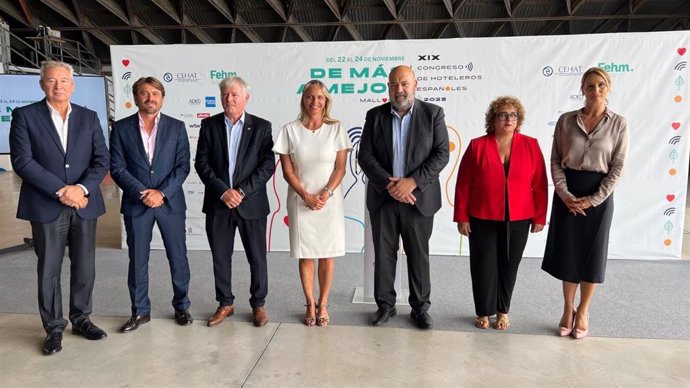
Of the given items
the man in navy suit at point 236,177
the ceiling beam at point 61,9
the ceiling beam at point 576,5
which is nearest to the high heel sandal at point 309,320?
the man in navy suit at point 236,177

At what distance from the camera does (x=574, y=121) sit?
2.65 metres

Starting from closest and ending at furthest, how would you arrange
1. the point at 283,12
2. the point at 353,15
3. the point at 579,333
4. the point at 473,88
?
1. the point at 579,333
2. the point at 473,88
3. the point at 283,12
4. the point at 353,15

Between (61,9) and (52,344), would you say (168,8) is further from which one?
(52,344)

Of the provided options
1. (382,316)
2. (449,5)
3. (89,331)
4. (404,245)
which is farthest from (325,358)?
(449,5)

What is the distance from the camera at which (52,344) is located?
2566mm

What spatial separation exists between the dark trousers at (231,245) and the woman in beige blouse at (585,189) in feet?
5.65

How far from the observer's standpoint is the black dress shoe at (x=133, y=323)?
283cm

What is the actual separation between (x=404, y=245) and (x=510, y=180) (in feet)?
2.41

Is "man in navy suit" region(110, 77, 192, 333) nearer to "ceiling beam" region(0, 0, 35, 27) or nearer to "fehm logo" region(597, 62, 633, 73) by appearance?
"fehm logo" region(597, 62, 633, 73)

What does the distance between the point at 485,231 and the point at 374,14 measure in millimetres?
9216

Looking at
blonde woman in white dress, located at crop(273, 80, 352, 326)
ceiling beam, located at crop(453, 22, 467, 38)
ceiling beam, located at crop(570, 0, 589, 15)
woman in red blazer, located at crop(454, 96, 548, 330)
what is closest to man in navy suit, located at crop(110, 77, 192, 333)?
blonde woman in white dress, located at crop(273, 80, 352, 326)

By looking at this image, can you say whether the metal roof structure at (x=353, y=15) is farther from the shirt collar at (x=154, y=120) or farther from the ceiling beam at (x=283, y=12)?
the shirt collar at (x=154, y=120)

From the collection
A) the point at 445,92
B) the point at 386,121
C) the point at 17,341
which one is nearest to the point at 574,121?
the point at 386,121

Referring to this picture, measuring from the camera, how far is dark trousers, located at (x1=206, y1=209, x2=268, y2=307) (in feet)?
9.49
